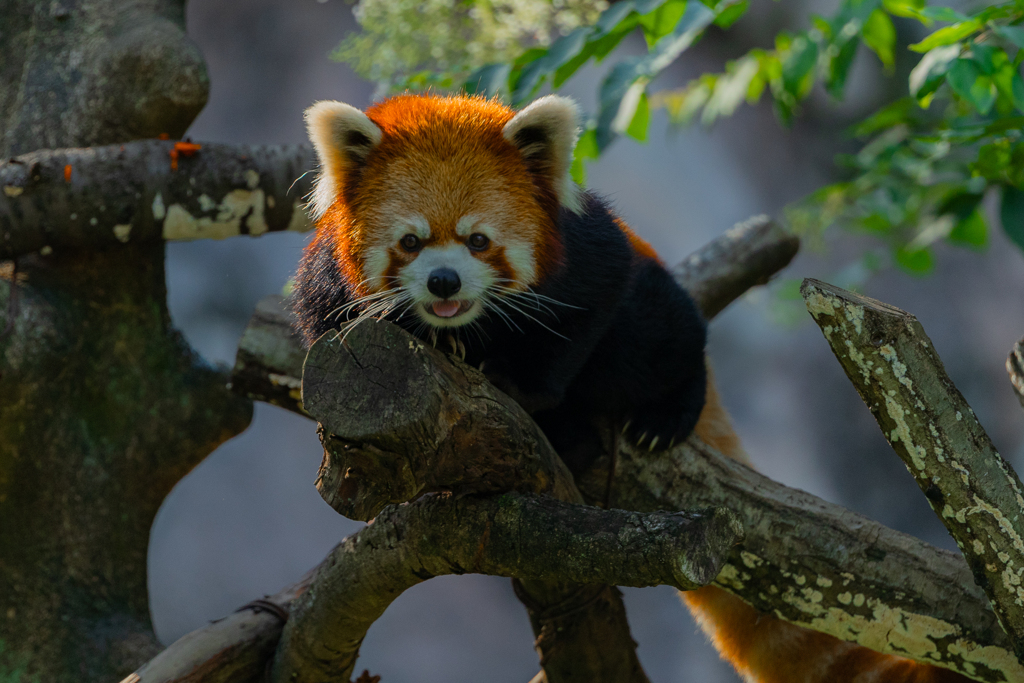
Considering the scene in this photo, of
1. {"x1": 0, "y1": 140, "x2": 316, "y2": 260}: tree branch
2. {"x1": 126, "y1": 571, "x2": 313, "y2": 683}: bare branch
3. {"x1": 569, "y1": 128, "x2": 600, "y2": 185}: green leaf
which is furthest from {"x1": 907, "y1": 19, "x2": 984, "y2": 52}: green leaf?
{"x1": 126, "y1": 571, "x2": 313, "y2": 683}: bare branch

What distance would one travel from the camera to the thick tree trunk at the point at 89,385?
98.9 inches

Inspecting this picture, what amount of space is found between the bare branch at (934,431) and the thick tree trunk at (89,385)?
2215 millimetres

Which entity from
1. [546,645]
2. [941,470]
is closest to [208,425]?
[546,645]

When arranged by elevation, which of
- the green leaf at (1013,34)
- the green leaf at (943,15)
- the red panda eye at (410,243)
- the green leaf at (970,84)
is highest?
the red panda eye at (410,243)

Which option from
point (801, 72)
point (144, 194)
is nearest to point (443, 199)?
point (144, 194)

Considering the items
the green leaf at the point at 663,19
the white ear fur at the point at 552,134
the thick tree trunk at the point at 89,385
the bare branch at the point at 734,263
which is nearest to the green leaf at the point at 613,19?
the green leaf at the point at 663,19

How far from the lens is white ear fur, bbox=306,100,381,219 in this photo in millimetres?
1686

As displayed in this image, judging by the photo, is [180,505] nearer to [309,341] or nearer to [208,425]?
[208,425]

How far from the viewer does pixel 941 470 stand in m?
1.40

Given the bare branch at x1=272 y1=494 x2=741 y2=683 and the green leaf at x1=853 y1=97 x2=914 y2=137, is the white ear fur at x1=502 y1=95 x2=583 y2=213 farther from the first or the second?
the green leaf at x1=853 y1=97 x2=914 y2=137

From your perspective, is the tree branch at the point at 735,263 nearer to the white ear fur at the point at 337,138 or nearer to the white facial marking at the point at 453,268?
the white ear fur at the point at 337,138

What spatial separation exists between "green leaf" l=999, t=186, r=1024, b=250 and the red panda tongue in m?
1.63

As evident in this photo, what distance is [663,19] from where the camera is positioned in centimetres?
222

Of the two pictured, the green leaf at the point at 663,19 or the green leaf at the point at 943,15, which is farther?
the green leaf at the point at 663,19
